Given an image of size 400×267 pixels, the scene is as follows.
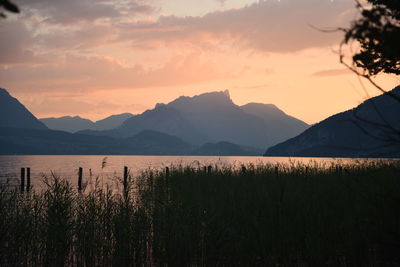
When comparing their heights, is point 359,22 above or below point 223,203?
above

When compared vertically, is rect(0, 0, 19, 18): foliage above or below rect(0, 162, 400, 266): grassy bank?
above


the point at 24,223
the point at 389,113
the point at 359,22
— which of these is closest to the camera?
the point at 359,22

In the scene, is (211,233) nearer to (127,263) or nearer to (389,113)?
(127,263)

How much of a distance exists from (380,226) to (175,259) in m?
5.03

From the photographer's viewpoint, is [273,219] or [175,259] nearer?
[175,259]

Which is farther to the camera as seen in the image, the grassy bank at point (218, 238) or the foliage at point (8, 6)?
the grassy bank at point (218, 238)

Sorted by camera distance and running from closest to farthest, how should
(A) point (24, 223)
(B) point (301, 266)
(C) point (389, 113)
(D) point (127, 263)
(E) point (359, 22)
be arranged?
(E) point (359, 22)
(B) point (301, 266)
(D) point (127, 263)
(A) point (24, 223)
(C) point (389, 113)

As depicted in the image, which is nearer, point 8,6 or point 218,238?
point 8,6

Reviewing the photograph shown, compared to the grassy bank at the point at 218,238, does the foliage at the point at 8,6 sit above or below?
above

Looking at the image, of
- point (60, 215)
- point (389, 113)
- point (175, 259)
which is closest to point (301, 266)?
point (175, 259)

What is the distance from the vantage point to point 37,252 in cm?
978

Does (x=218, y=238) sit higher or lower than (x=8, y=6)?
lower

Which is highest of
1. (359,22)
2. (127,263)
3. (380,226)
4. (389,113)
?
(389,113)

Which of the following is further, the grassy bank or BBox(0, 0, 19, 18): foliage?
the grassy bank
